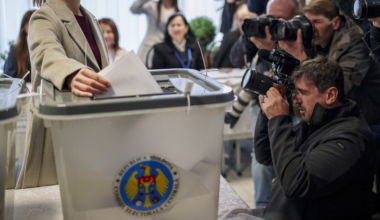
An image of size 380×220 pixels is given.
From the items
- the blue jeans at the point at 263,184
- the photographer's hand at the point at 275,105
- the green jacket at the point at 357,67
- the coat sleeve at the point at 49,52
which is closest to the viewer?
the coat sleeve at the point at 49,52

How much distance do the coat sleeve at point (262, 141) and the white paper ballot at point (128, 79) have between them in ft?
2.37

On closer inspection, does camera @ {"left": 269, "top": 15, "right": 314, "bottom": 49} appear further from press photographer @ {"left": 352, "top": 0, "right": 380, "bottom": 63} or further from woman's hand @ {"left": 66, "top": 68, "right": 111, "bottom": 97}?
woman's hand @ {"left": 66, "top": 68, "right": 111, "bottom": 97}

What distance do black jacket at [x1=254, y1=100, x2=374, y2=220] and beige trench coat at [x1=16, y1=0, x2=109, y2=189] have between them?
0.60m

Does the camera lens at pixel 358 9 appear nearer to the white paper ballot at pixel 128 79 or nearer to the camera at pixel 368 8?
the camera at pixel 368 8

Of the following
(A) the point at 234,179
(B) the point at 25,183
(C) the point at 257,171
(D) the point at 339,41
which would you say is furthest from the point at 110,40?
(B) the point at 25,183

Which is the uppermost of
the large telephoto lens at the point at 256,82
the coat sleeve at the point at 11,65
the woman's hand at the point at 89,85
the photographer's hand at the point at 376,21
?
the photographer's hand at the point at 376,21

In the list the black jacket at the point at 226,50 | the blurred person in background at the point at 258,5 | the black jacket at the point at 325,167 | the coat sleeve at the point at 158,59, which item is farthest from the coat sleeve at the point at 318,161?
the black jacket at the point at 226,50

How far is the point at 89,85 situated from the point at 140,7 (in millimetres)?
3117

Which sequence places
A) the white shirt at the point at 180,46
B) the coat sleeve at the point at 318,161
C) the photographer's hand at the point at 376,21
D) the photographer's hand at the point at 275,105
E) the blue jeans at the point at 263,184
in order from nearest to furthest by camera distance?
the coat sleeve at the point at 318,161, the photographer's hand at the point at 275,105, the photographer's hand at the point at 376,21, the blue jeans at the point at 263,184, the white shirt at the point at 180,46

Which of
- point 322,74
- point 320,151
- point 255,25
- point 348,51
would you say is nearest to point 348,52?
point 348,51

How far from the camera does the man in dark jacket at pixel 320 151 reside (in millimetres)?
1042

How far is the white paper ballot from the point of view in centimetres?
67

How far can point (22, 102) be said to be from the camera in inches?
26.7

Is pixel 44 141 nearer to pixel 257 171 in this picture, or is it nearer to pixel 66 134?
pixel 66 134
